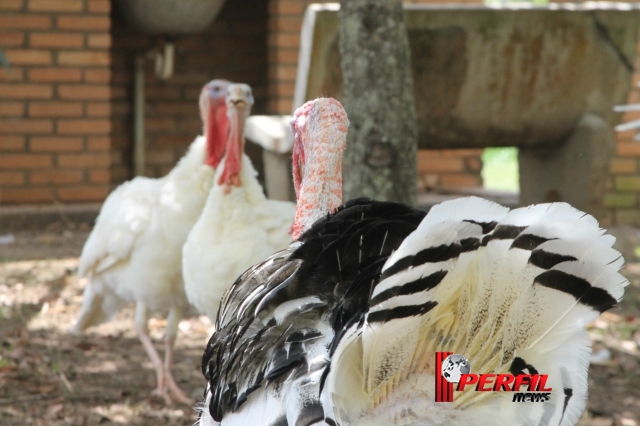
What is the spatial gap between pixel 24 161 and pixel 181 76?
6.06ft

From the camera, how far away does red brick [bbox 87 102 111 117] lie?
302 inches

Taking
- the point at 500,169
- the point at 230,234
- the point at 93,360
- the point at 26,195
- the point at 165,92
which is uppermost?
the point at 165,92

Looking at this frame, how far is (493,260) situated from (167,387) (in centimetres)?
286

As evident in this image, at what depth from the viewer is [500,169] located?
1504 centimetres

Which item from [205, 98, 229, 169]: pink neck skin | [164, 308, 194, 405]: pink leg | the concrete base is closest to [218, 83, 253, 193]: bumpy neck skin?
[205, 98, 229, 169]: pink neck skin

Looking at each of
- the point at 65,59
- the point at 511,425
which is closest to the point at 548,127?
the point at 65,59

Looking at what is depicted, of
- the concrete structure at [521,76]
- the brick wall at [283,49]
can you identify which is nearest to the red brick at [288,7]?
the brick wall at [283,49]

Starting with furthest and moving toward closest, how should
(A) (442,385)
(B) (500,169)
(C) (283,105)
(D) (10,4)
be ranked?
(B) (500,169) < (C) (283,105) < (D) (10,4) < (A) (442,385)

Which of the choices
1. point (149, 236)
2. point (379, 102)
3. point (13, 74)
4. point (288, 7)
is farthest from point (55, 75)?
point (379, 102)

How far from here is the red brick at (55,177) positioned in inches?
302

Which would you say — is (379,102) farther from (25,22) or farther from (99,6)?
(25,22)

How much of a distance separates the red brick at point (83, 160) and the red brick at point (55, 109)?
13.6 inches

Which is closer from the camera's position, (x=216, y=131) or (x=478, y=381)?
(x=478, y=381)

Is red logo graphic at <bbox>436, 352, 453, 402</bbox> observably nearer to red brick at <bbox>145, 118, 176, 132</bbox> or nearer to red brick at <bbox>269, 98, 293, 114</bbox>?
red brick at <bbox>269, 98, 293, 114</bbox>
